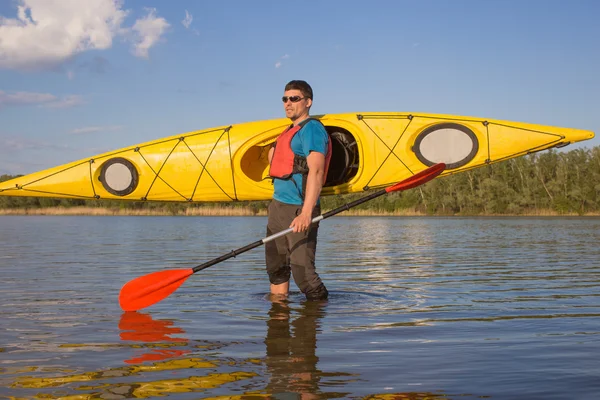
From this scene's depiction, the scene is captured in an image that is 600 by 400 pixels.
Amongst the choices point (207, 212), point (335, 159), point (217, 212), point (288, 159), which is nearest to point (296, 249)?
point (288, 159)

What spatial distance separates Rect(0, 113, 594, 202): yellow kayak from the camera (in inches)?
324

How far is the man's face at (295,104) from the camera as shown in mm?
5906

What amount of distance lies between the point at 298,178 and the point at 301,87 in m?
0.79

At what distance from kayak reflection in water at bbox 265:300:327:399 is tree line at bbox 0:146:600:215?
53.4 metres

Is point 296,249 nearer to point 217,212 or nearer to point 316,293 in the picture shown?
point 316,293

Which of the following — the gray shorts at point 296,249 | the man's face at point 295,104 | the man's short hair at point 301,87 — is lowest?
the gray shorts at point 296,249

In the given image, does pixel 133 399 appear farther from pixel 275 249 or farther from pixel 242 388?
pixel 275 249

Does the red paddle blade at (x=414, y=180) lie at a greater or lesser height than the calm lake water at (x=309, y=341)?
greater

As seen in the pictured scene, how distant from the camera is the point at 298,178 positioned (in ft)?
19.8

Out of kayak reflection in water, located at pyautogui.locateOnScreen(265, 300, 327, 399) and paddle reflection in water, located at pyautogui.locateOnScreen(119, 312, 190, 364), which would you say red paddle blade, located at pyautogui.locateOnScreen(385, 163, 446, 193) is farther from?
paddle reflection in water, located at pyautogui.locateOnScreen(119, 312, 190, 364)

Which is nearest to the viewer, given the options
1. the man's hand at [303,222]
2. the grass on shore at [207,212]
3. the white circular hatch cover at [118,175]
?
the man's hand at [303,222]

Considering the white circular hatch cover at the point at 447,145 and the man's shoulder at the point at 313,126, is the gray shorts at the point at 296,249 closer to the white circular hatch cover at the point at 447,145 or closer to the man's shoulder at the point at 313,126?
the man's shoulder at the point at 313,126

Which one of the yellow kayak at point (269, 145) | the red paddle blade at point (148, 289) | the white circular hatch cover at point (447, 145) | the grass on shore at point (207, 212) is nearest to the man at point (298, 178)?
the red paddle blade at point (148, 289)

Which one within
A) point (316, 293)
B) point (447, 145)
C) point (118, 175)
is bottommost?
point (316, 293)
